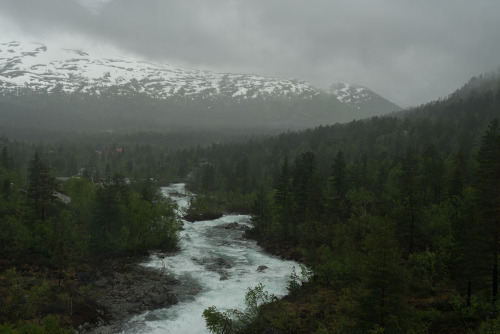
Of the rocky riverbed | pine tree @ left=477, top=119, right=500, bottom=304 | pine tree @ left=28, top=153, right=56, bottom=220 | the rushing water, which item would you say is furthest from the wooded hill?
pine tree @ left=28, top=153, right=56, bottom=220

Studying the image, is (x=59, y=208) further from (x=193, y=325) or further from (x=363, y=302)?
(x=363, y=302)

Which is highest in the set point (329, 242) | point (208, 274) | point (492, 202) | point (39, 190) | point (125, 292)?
point (492, 202)

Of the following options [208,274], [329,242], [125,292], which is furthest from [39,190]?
[329,242]

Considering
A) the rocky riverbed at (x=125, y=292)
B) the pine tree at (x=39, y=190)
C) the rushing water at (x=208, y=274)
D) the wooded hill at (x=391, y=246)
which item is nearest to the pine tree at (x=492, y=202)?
the wooded hill at (x=391, y=246)

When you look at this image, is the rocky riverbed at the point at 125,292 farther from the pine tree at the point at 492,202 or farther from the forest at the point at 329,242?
the pine tree at the point at 492,202

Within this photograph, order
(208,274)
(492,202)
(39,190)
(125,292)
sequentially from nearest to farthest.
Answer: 1. (492,202)
2. (125,292)
3. (208,274)
4. (39,190)

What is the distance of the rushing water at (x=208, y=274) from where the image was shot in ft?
108

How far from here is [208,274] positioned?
46.8 m

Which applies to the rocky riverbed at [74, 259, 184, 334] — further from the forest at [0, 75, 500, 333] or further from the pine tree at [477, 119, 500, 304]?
the pine tree at [477, 119, 500, 304]

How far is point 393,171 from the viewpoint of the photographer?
2995 inches

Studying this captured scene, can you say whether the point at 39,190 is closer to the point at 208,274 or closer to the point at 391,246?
the point at 208,274

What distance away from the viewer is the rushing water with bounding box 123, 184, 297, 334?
32938 millimetres

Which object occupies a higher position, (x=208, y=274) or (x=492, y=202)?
(x=492, y=202)

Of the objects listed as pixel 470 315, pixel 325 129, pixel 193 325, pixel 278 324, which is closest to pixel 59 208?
pixel 193 325
